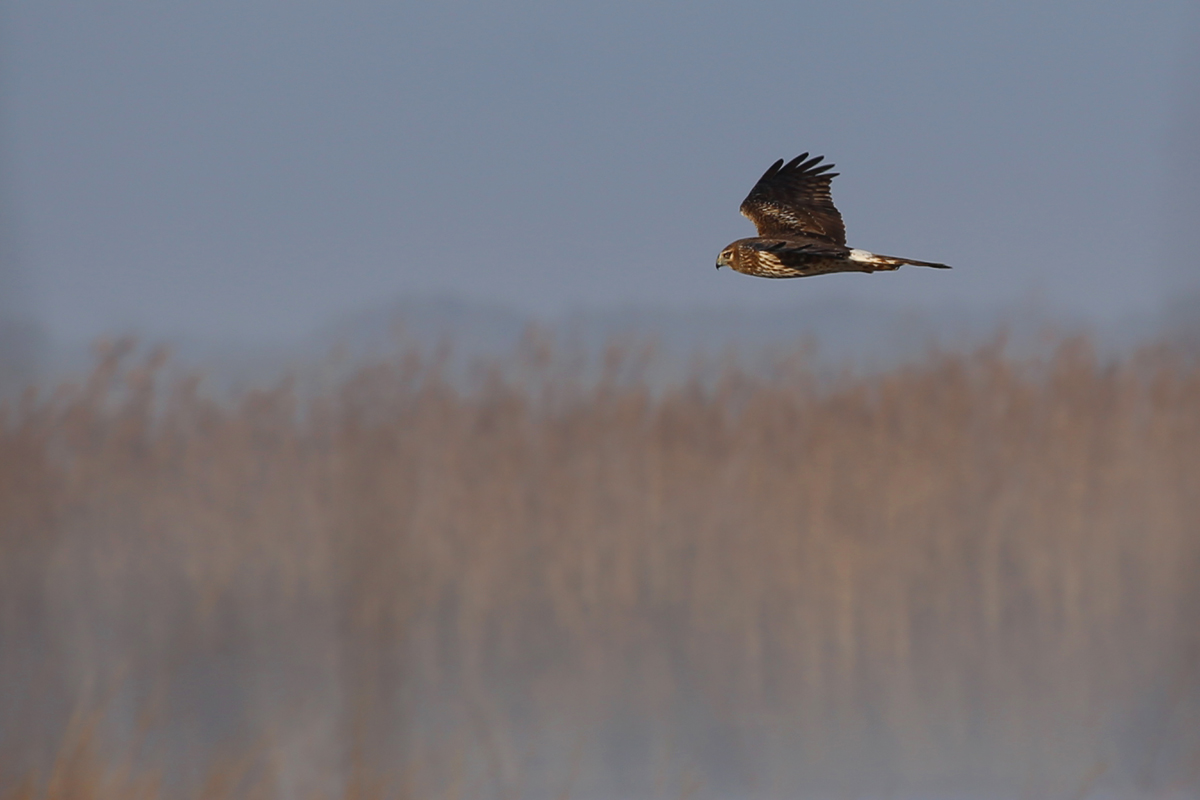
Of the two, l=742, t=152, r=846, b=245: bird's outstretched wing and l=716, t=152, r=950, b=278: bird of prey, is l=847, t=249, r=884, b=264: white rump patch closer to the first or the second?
l=716, t=152, r=950, b=278: bird of prey

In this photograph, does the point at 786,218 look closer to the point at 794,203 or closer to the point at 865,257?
the point at 794,203

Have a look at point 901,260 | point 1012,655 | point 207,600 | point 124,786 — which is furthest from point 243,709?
point 1012,655

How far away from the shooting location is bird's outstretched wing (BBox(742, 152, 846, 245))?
9.77m

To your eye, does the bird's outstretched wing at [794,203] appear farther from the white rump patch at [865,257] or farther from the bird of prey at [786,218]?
the white rump patch at [865,257]

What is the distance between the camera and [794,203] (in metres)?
9.98

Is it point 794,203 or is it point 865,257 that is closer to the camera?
point 865,257

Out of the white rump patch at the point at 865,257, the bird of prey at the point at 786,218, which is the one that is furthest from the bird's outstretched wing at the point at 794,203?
the white rump patch at the point at 865,257

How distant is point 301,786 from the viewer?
39.0ft

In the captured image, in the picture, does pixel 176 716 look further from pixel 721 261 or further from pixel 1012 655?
pixel 1012 655

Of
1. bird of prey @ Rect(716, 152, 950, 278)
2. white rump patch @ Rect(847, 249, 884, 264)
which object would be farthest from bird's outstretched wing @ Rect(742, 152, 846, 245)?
white rump patch @ Rect(847, 249, 884, 264)

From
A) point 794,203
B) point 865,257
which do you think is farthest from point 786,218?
point 865,257

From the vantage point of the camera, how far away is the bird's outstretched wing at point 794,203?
32.0 ft

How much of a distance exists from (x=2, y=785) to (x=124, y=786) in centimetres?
90

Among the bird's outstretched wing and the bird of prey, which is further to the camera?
the bird's outstretched wing
